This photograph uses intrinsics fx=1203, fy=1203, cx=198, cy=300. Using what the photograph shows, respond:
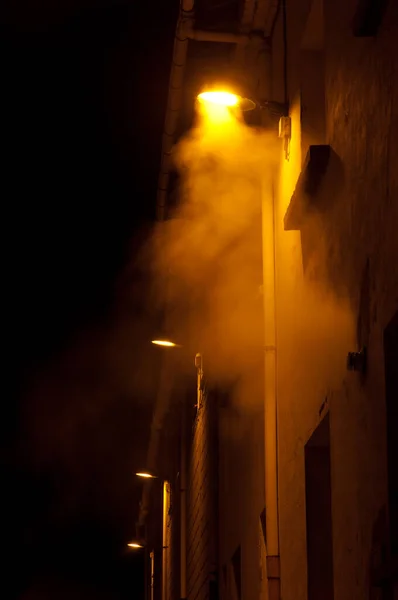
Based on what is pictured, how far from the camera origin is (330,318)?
6.88 m

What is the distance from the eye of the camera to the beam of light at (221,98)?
29.2 feet

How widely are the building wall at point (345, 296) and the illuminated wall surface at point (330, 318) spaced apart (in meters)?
0.01

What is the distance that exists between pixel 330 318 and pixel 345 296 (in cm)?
53

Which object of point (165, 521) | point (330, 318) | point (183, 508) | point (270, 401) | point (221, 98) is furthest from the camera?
point (165, 521)

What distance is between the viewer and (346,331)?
6.36 metres

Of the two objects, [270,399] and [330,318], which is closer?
[330,318]

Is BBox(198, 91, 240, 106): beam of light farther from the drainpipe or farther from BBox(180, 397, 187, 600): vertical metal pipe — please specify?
BBox(180, 397, 187, 600): vertical metal pipe

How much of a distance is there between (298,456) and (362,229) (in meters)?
2.70

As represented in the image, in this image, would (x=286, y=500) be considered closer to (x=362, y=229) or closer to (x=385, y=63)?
(x=362, y=229)

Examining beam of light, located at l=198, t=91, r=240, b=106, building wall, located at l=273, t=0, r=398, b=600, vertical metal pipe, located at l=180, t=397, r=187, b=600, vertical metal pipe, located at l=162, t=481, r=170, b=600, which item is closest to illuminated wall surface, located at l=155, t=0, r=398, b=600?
building wall, located at l=273, t=0, r=398, b=600

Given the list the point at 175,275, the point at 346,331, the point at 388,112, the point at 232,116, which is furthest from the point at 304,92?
the point at 175,275

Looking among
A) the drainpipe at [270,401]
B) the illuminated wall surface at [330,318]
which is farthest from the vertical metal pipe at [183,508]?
the drainpipe at [270,401]

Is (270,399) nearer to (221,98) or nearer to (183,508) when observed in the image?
(221,98)

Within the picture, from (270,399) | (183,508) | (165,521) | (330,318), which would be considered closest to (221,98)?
(270,399)
